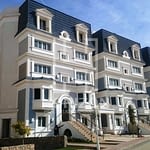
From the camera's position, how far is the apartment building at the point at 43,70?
1089 inches

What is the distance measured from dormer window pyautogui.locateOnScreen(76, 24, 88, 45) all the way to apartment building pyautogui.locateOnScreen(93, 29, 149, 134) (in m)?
4.30

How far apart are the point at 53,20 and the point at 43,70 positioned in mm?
8048

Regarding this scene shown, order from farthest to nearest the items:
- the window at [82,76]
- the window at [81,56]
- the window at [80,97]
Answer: the window at [81,56] < the window at [82,76] < the window at [80,97]

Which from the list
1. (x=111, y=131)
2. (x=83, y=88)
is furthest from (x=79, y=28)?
(x=111, y=131)

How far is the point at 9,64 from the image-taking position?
105 ft

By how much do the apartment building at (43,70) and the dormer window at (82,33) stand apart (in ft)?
0.71

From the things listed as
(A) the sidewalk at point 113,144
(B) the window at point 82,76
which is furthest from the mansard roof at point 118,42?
(A) the sidewalk at point 113,144

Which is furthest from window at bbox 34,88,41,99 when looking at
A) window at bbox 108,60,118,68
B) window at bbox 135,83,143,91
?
window at bbox 135,83,143,91

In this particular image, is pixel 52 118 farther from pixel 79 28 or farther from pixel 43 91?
pixel 79 28

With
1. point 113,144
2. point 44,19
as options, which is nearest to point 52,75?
point 44,19

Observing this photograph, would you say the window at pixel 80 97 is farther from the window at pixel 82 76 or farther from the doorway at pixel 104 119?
the doorway at pixel 104 119

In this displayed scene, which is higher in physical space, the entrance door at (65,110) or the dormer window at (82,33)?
the dormer window at (82,33)

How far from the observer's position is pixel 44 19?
3234 cm

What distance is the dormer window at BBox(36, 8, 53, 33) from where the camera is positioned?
31.4 metres
